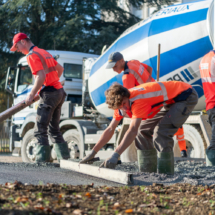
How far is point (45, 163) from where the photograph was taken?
529 centimetres

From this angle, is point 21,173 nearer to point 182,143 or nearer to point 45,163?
point 45,163

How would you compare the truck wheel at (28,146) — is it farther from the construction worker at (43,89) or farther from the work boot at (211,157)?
the work boot at (211,157)

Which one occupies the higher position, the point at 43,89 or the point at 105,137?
the point at 43,89

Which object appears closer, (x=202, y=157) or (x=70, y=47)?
(x=202, y=157)

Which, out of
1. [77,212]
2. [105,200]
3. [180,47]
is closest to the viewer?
[77,212]

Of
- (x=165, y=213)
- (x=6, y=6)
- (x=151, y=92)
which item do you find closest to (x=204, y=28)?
(x=151, y=92)

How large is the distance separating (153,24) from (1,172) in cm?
388

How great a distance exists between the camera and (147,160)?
4.57 m

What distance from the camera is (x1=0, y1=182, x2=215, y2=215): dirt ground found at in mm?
2525

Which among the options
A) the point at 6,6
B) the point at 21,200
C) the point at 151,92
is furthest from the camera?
the point at 6,6

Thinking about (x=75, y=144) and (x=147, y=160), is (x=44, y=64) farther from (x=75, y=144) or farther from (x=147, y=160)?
(x=75, y=144)

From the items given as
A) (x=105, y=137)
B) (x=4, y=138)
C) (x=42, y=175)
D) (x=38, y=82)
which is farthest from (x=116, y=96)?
(x=4, y=138)

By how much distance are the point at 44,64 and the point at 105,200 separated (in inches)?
117

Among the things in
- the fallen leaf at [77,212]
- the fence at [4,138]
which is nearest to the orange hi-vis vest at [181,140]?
the fallen leaf at [77,212]
